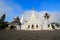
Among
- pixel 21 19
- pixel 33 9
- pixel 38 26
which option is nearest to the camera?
pixel 38 26

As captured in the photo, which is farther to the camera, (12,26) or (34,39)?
(12,26)

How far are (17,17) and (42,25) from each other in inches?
485

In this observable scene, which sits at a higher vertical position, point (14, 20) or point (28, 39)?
point (14, 20)

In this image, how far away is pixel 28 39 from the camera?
8.89 meters

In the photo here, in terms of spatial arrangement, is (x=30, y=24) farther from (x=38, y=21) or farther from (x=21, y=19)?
(x=21, y=19)

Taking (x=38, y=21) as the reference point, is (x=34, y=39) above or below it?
below

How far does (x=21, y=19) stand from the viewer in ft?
156

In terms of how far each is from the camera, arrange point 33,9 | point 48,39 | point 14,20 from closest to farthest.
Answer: point 48,39
point 33,9
point 14,20

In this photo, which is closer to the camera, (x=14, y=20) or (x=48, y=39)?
(x=48, y=39)

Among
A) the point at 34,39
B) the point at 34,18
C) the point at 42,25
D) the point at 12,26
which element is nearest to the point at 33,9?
the point at 34,18

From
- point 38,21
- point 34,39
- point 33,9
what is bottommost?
point 34,39

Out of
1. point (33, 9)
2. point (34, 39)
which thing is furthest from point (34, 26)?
point (34, 39)

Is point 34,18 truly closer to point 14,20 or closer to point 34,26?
point 34,26

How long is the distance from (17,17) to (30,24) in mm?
9777
